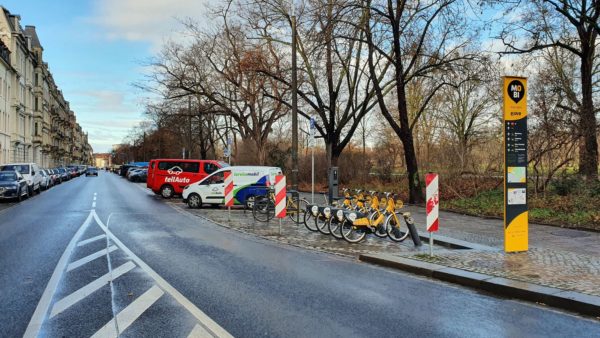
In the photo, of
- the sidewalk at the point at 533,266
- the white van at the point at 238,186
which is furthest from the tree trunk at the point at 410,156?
the sidewalk at the point at 533,266

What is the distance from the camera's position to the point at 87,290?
6.80 meters

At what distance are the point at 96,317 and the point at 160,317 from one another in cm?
71

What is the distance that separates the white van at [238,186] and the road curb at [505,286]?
12131 mm

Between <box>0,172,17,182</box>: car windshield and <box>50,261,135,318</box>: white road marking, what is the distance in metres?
20.9

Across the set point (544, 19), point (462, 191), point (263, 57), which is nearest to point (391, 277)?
point (462, 191)

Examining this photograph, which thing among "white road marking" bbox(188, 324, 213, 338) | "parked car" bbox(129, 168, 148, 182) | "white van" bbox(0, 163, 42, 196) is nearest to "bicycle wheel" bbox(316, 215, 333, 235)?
"white road marking" bbox(188, 324, 213, 338)

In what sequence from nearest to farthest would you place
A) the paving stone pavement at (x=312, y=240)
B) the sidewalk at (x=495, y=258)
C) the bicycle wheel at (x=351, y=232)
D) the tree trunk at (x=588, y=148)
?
1. the sidewalk at (x=495, y=258)
2. the paving stone pavement at (x=312, y=240)
3. the bicycle wheel at (x=351, y=232)
4. the tree trunk at (x=588, y=148)

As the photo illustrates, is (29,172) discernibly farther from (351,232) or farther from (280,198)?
(351,232)

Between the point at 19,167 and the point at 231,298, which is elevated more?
the point at 19,167

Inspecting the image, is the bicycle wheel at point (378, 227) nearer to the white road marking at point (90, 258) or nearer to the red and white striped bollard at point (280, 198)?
the red and white striped bollard at point (280, 198)

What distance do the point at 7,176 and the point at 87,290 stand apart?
75.9 feet

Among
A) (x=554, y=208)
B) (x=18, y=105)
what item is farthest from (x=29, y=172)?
(x=18, y=105)

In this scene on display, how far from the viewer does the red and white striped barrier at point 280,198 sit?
44.4 ft

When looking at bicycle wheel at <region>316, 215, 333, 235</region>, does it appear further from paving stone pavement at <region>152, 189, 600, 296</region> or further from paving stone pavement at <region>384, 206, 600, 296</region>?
paving stone pavement at <region>384, 206, 600, 296</region>
